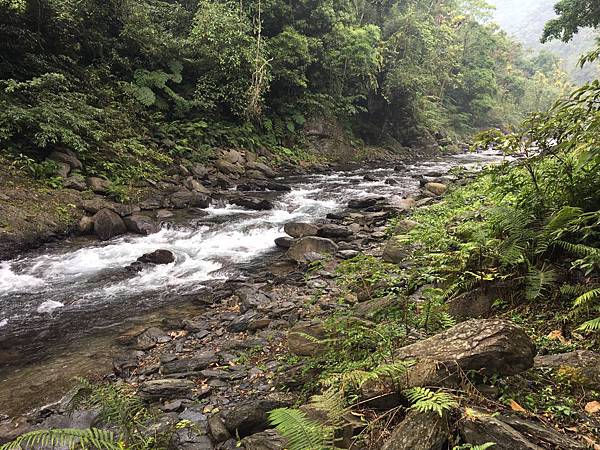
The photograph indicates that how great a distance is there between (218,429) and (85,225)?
27.9 feet

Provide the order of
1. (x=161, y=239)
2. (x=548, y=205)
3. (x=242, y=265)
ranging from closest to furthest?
(x=548, y=205) → (x=242, y=265) → (x=161, y=239)

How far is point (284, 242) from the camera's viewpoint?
10.4m

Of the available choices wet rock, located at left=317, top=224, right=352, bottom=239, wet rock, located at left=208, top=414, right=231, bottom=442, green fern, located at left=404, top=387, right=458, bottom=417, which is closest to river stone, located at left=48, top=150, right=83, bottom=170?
wet rock, located at left=317, top=224, right=352, bottom=239

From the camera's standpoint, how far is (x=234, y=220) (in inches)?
481

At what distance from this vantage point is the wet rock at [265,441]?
301cm

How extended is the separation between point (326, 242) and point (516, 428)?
707 centimetres

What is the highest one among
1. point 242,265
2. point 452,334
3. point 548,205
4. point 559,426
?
point 548,205

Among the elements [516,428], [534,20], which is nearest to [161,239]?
[516,428]

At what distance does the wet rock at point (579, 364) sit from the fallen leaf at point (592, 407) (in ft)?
0.45

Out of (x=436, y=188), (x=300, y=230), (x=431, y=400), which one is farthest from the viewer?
(x=436, y=188)

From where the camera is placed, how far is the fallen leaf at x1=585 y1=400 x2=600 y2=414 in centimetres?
246

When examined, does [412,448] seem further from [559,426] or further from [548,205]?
[548,205]

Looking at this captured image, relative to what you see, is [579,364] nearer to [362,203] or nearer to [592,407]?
[592,407]

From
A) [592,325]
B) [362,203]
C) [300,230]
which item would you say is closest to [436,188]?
[362,203]
